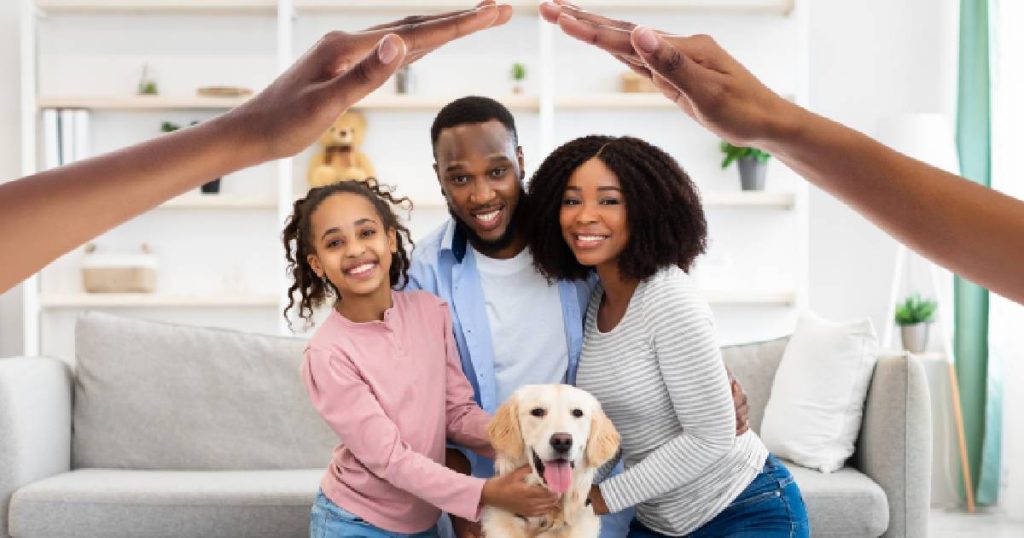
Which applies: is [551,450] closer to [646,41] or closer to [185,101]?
[646,41]

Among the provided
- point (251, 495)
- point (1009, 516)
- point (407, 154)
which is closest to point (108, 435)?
point (251, 495)

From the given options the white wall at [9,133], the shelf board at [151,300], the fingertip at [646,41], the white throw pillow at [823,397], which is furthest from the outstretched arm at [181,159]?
the white wall at [9,133]

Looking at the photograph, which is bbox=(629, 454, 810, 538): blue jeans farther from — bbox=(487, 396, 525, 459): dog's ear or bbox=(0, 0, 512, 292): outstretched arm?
bbox=(0, 0, 512, 292): outstretched arm

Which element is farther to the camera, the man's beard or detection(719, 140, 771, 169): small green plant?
detection(719, 140, 771, 169): small green plant

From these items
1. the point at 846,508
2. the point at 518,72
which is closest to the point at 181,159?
the point at 846,508

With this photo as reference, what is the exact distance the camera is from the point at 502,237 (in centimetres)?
203

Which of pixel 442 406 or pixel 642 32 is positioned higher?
pixel 642 32

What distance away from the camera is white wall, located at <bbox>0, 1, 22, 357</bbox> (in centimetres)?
518

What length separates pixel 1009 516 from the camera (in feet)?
14.4

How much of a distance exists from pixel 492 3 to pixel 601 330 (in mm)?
1277

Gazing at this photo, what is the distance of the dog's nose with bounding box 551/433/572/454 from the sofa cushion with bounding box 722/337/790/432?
5.96 feet

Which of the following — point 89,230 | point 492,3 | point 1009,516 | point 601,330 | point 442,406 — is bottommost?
point 1009,516

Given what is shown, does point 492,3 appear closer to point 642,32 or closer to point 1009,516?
point 642,32

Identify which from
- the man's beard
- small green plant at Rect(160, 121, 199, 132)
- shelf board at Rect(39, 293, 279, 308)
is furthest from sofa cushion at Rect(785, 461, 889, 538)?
small green plant at Rect(160, 121, 199, 132)
